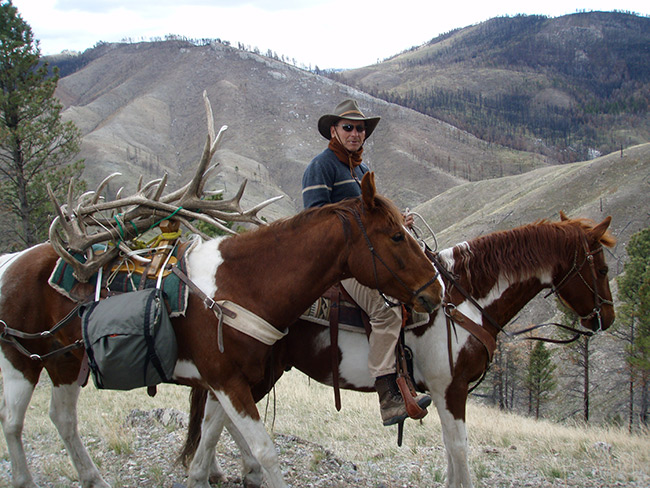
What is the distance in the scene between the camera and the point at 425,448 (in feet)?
23.2

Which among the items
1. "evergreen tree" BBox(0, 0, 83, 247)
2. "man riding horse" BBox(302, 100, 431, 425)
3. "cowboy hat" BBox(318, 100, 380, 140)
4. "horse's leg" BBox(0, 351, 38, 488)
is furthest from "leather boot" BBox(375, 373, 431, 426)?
"evergreen tree" BBox(0, 0, 83, 247)

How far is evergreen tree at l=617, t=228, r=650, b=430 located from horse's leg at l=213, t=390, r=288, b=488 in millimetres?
28160

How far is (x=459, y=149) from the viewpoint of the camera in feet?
→ 541

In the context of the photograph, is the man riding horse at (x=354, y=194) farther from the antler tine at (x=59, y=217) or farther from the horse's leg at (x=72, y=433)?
the horse's leg at (x=72, y=433)

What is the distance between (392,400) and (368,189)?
2.13 meters

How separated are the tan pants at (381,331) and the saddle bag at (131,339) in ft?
5.86

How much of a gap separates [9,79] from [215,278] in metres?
21.5

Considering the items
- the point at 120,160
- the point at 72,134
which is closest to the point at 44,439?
the point at 72,134

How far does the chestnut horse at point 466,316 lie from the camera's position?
4859 mm

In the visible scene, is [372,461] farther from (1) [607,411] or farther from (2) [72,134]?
(1) [607,411]

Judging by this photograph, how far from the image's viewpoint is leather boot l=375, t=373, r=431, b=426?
4566mm

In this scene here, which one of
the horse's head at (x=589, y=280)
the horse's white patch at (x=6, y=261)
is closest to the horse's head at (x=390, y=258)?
the horse's head at (x=589, y=280)

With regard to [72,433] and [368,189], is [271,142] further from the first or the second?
[368,189]

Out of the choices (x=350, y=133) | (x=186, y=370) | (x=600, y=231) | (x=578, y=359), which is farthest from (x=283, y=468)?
(x=578, y=359)
